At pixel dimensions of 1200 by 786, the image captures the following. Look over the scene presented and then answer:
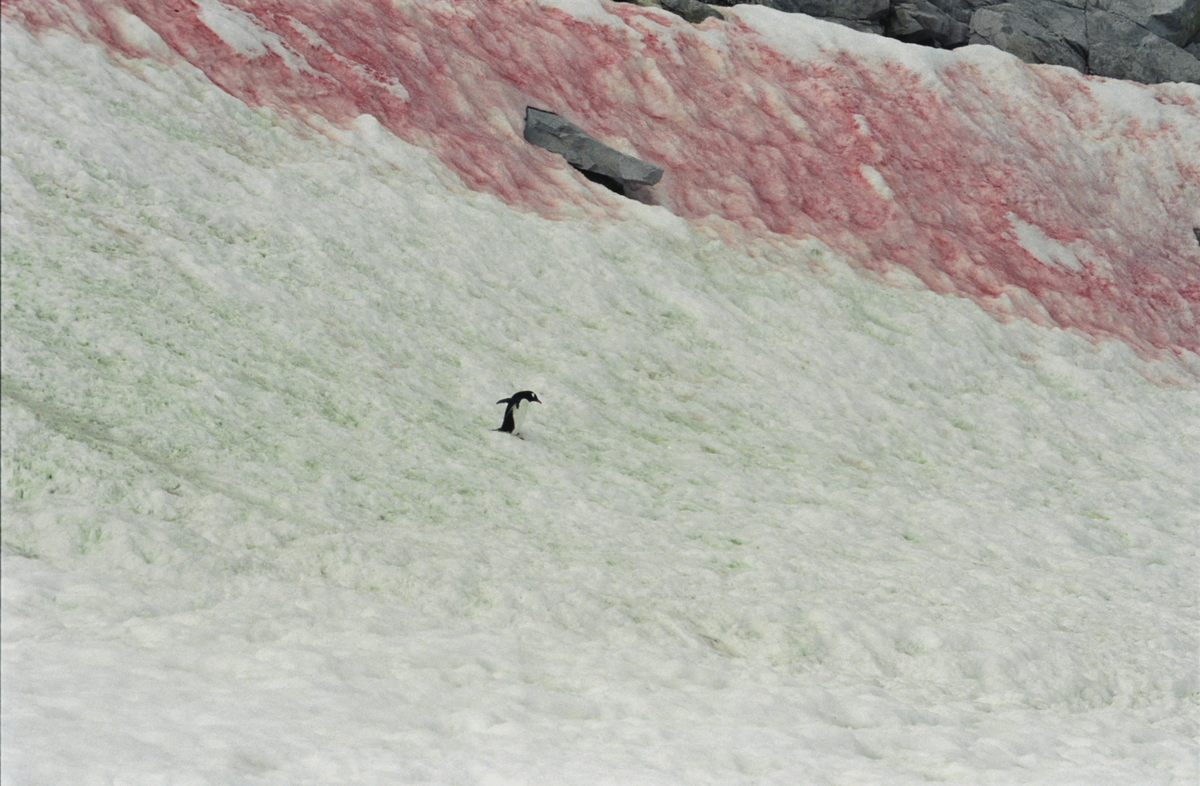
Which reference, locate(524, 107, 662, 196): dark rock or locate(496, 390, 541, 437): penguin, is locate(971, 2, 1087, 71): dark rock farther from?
locate(496, 390, 541, 437): penguin

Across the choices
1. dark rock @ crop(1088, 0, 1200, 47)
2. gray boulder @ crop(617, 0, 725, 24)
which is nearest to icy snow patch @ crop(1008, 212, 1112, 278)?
gray boulder @ crop(617, 0, 725, 24)

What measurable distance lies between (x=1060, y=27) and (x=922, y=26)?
5632 mm

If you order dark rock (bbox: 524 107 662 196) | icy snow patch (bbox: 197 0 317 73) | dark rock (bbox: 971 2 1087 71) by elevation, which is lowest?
dark rock (bbox: 524 107 662 196)

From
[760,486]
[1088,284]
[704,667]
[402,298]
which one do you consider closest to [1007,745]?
[704,667]

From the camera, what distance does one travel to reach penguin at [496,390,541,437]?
16.5 metres

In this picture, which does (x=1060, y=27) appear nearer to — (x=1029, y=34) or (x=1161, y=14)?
(x=1029, y=34)

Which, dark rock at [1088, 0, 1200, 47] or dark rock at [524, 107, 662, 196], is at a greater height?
dark rock at [1088, 0, 1200, 47]

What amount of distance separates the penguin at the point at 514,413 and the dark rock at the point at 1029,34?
1161 inches

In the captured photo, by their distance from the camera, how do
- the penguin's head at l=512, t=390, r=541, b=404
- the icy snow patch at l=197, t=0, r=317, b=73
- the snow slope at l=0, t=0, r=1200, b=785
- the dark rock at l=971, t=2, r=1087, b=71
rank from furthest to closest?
the dark rock at l=971, t=2, r=1087, b=71 → the icy snow patch at l=197, t=0, r=317, b=73 → the penguin's head at l=512, t=390, r=541, b=404 → the snow slope at l=0, t=0, r=1200, b=785

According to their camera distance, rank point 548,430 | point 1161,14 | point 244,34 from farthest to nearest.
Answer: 1. point 1161,14
2. point 244,34
3. point 548,430

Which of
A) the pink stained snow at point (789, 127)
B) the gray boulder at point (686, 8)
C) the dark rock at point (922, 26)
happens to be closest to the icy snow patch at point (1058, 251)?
the pink stained snow at point (789, 127)

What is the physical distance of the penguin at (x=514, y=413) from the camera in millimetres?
16469

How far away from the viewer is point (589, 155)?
84.7 feet

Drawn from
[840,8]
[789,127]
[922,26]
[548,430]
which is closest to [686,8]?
[789,127]
